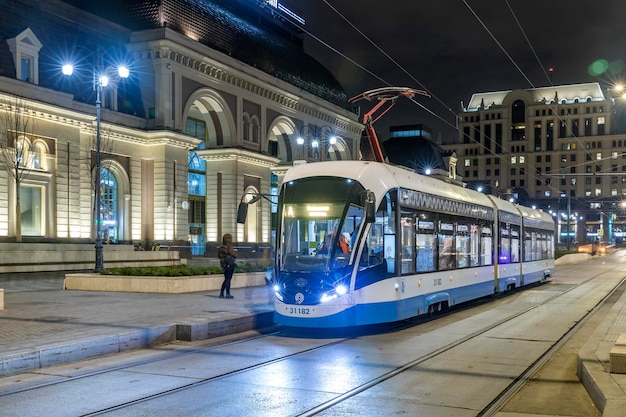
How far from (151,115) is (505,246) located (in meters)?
29.6

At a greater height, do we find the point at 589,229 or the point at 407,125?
the point at 407,125

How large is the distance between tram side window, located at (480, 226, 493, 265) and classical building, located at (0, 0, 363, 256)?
15512 millimetres

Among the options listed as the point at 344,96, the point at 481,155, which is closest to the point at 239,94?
the point at 344,96

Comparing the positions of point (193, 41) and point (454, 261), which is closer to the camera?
point (454, 261)

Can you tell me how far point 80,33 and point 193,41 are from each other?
7893mm

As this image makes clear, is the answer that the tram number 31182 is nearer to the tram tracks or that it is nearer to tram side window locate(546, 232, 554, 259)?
the tram tracks

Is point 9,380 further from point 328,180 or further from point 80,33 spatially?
point 80,33

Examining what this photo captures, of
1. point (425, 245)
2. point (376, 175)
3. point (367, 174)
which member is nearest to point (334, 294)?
point (367, 174)

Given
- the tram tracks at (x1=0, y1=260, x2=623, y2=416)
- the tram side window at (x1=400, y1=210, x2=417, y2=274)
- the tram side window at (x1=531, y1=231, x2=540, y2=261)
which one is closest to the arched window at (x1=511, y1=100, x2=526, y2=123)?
the tram side window at (x1=531, y1=231, x2=540, y2=261)

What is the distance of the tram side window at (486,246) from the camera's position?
20859mm

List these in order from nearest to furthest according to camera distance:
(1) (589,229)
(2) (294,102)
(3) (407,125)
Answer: (2) (294,102), (3) (407,125), (1) (589,229)

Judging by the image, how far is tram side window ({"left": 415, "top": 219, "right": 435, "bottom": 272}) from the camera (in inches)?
616

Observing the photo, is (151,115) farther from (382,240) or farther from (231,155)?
(382,240)

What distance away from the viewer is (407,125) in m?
95.9
